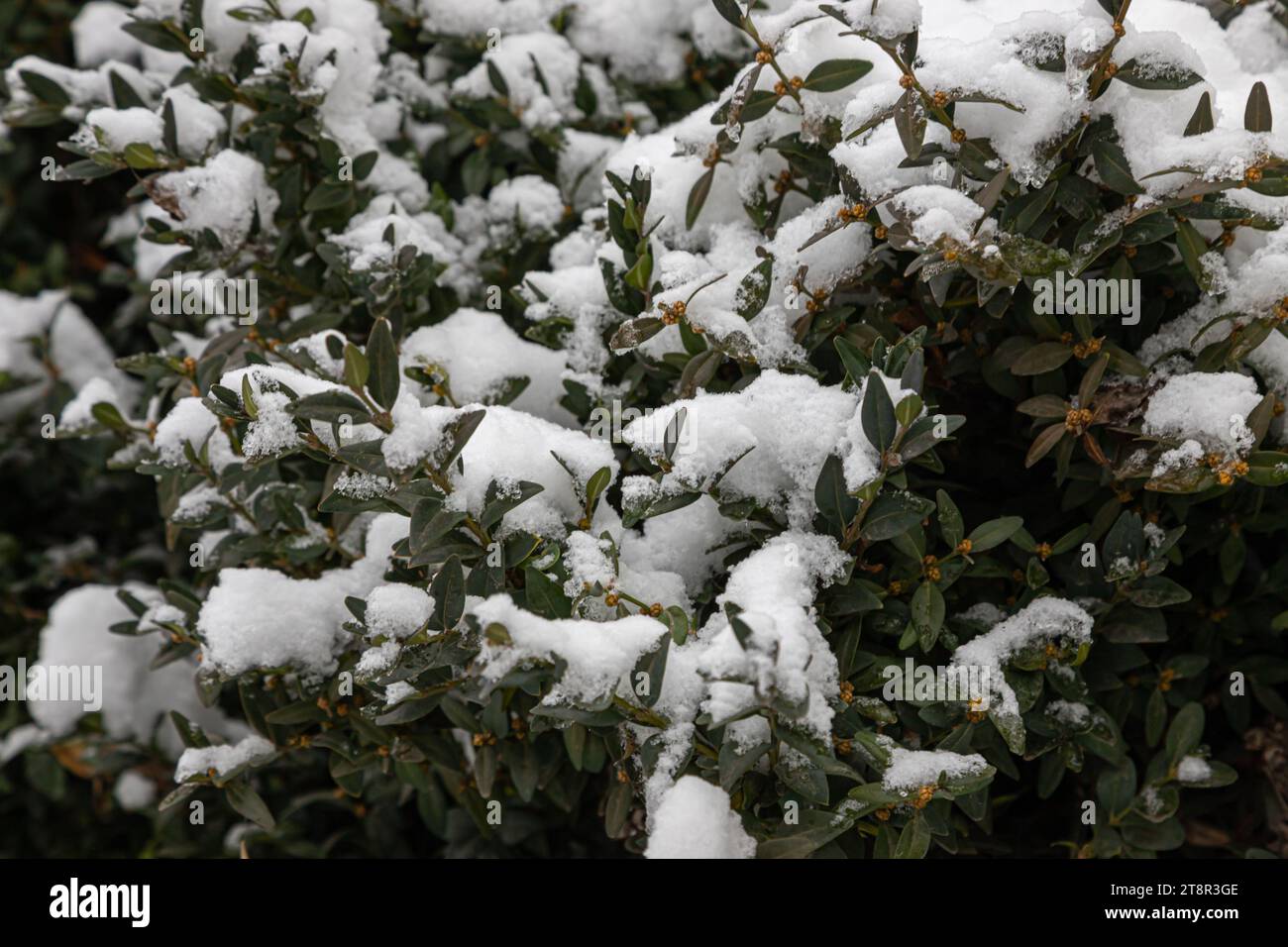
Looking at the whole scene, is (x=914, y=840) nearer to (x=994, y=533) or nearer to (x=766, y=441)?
(x=994, y=533)

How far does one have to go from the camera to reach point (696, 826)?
134 cm

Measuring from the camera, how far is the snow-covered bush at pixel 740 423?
4.37 ft

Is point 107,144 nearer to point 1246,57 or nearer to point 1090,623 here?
point 1090,623

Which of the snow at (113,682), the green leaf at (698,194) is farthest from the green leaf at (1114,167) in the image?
the snow at (113,682)

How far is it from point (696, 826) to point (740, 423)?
0.50m

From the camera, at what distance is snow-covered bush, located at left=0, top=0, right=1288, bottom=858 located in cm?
133

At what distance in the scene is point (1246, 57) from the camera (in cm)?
175

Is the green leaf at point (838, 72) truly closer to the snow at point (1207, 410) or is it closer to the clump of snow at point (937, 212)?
the clump of snow at point (937, 212)

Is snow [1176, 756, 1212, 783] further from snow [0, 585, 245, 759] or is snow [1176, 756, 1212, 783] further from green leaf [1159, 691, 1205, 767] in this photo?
snow [0, 585, 245, 759]

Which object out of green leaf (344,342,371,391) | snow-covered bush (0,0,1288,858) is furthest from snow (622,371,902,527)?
green leaf (344,342,371,391)

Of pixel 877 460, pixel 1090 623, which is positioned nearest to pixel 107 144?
pixel 877 460

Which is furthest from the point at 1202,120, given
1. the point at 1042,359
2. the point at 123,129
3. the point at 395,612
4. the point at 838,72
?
the point at 123,129

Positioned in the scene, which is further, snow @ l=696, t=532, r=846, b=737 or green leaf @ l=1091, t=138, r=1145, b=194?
green leaf @ l=1091, t=138, r=1145, b=194
